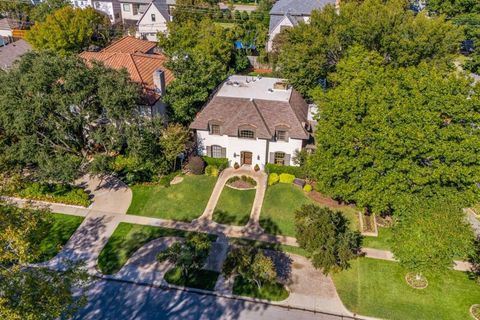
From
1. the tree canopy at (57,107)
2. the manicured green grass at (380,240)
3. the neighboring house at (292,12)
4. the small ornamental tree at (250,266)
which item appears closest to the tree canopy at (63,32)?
the tree canopy at (57,107)

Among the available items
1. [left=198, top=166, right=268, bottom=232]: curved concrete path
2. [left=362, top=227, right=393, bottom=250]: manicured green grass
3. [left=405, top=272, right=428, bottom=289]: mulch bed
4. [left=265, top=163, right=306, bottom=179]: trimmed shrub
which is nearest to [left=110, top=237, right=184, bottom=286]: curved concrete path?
[left=198, top=166, right=268, bottom=232]: curved concrete path

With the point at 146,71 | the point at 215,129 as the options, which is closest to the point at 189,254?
the point at 215,129

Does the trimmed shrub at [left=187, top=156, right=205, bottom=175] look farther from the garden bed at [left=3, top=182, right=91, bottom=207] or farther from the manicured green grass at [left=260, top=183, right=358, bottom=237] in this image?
the garden bed at [left=3, top=182, right=91, bottom=207]

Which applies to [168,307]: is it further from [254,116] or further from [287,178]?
[254,116]

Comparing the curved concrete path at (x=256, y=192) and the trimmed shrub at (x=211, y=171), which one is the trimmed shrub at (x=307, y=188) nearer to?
the curved concrete path at (x=256, y=192)

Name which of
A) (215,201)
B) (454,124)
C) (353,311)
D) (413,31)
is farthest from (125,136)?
(413,31)

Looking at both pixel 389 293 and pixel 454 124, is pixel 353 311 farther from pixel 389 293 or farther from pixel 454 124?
pixel 454 124
